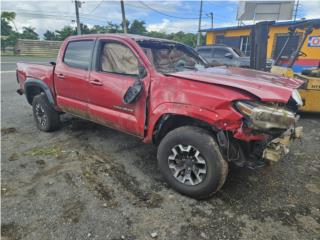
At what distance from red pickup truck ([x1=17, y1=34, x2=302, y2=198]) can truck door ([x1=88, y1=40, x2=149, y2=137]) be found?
13mm

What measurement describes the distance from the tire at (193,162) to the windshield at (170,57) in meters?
0.91

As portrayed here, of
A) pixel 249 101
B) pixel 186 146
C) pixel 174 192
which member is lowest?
pixel 174 192

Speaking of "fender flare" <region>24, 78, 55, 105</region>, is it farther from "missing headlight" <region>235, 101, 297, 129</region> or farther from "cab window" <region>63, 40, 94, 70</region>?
"missing headlight" <region>235, 101, 297, 129</region>

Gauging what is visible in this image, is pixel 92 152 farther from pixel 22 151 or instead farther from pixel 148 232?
pixel 148 232

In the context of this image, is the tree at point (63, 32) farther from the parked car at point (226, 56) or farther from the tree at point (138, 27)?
the parked car at point (226, 56)

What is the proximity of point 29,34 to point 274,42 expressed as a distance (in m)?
38.1

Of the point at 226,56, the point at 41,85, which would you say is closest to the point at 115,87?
the point at 41,85

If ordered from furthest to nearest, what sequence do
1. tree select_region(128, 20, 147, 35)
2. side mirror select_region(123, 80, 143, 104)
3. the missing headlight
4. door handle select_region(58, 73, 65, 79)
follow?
tree select_region(128, 20, 147, 35), door handle select_region(58, 73, 65, 79), side mirror select_region(123, 80, 143, 104), the missing headlight

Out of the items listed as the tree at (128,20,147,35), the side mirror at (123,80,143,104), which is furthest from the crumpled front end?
the tree at (128,20,147,35)

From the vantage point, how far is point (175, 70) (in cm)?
327

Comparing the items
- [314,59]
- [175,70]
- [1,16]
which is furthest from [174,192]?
[1,16]

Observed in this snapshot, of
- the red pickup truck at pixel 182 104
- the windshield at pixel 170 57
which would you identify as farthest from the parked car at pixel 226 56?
the red pickup truck at pixel 182 104

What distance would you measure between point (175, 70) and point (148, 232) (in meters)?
1.95

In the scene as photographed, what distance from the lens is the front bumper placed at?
2.60 meters
